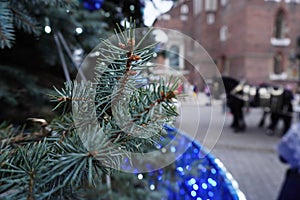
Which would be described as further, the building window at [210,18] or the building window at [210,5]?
the building window at [210,5]

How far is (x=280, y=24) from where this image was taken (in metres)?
13.3

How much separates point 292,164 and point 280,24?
13.0 meters

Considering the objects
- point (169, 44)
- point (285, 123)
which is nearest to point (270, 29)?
point (285, 123)

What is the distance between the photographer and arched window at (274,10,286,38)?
13.2m

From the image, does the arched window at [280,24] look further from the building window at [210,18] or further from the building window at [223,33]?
the building window at [210,18]

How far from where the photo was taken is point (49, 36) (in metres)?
0.78

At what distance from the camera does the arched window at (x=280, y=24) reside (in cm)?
1317

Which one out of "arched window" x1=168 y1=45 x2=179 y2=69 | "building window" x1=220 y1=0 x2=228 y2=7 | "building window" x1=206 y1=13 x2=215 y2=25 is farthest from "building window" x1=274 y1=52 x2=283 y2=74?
"arched window" x1=168 y1=45 x2=179 y2=69

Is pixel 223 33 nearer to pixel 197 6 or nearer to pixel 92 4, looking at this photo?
pixel 197 6

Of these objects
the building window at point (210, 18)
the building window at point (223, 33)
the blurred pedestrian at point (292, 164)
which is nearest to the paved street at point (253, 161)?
the blurred pedestrian at point (292, 164)

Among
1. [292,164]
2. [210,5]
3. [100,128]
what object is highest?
[210,5]

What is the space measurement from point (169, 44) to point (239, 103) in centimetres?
435

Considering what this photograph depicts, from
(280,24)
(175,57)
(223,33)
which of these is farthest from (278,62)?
(175,57)

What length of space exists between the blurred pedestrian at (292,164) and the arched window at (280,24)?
12.5 m
